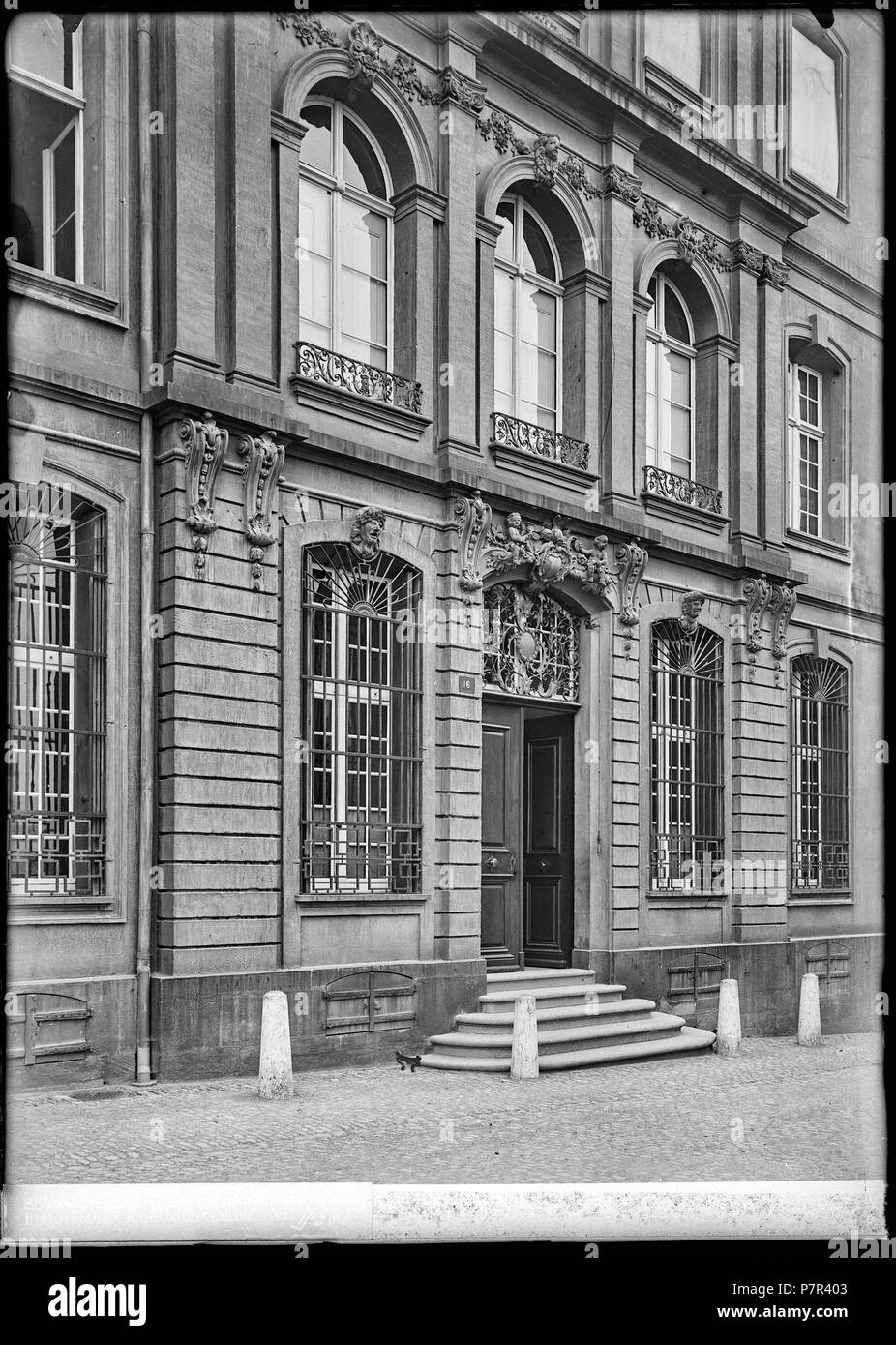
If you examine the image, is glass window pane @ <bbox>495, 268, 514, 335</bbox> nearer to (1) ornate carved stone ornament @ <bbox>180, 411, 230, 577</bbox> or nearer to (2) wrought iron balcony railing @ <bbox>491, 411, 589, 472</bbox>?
(2) wrought iron balcony railing @ <bbox>491, 411, 589, 472</bbox>

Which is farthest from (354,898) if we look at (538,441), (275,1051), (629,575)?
(538,441)

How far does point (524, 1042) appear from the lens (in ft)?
41.1

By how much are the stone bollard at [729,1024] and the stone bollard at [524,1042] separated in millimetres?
2915

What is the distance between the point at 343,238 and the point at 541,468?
140 inches

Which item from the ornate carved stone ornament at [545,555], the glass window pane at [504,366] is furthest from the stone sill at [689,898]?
the glass window pane at [504,366]

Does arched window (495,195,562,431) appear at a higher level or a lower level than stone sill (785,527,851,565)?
higher

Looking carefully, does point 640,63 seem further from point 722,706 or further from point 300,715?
point 300,715

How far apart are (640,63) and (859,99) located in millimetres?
2816

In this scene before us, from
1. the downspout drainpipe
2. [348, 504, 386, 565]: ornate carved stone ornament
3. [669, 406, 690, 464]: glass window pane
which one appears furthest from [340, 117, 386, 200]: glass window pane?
[669, 406, 690, 464]: glass window pane

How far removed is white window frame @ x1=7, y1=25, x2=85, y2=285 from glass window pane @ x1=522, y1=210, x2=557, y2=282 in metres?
6.22

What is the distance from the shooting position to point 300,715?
1300cm

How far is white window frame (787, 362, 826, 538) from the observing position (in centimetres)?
2045

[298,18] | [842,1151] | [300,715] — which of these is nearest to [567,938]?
[300,715]

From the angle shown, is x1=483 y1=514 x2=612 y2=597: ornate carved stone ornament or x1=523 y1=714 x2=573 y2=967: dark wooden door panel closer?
x1=483 y1=514 x2=612 y2=597: ornate carved stone ornament
